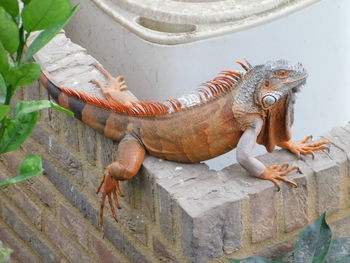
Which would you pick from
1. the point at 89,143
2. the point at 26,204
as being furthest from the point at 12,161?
the point at 89,143

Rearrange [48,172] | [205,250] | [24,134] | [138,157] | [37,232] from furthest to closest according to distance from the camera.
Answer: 1. [37,232]
2. [48,172]
3. [138,157]
4. [205,250]
5. [24,134]

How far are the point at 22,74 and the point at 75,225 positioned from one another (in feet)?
6.35

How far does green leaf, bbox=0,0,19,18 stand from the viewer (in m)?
1.46

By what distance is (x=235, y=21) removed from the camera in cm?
390

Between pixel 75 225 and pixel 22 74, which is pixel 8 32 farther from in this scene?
pixel 75 225

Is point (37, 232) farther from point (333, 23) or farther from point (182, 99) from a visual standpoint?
point (333, 23)

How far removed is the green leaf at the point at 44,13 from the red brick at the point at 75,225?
1882mm

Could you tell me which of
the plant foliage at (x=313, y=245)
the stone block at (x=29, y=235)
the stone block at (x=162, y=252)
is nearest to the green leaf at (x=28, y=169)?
the plant foliage at (x=313, y=245)

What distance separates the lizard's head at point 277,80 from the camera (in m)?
2.66

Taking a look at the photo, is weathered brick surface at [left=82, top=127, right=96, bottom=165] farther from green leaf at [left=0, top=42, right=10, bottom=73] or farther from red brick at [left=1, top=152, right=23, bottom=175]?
green leaf at [left=0, top=42, right=10, bottom=73]

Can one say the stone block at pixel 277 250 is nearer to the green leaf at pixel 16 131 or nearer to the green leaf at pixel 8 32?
the green leaf at pixel 16 131

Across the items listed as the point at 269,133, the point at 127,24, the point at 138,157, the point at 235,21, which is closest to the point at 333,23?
the point at 235,21

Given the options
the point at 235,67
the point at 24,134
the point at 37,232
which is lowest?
the point at 37,232

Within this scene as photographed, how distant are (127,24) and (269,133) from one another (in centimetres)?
140
